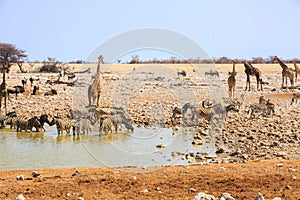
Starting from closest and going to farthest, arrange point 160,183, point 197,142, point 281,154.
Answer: point 160,183 → point 281,154 → point 197,142

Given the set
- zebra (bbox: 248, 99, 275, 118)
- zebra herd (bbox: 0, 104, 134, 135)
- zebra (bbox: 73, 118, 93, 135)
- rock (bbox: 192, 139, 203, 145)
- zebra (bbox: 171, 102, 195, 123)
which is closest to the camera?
rock (bbox: 192, 139, 203, 145)

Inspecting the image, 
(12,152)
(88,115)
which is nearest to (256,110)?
(88,115)

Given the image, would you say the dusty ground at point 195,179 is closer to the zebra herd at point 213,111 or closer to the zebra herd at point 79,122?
the zebra herd at point 213,111

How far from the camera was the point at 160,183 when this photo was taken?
690cm

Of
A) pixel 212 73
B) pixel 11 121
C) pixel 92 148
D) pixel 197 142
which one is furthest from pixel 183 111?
pixel 212 73

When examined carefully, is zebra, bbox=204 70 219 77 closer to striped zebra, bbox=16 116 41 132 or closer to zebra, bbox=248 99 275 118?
zebra, bbox=248 99 275 118

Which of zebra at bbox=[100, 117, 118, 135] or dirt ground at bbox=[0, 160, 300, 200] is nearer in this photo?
dirt ground at bbox=[0, 160, 300, 200]

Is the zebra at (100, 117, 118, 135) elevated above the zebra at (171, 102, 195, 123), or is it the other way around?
the zebra at (171, 102, 195, 123)

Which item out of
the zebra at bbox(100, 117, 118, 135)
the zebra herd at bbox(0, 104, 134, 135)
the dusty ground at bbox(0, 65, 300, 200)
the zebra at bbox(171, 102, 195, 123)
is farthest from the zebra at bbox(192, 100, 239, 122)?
the dusty ground at bbox(0, 65, 300, 200)

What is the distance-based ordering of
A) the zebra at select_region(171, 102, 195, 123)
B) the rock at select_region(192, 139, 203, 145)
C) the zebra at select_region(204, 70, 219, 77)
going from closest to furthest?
the rock at select_region(192, 139, 203, 145), the zebra at select_region(171, 102, 195, 123), the zebra at select_region(204, 70, 219, 77)

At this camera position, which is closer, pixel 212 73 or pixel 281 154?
pixel 281 154

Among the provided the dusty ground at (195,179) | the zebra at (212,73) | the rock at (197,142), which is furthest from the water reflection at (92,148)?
the zebra at (212,73)

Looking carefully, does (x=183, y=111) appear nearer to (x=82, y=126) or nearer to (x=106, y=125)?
(x=106, y=125)

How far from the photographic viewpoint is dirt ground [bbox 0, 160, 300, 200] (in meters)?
6.31
